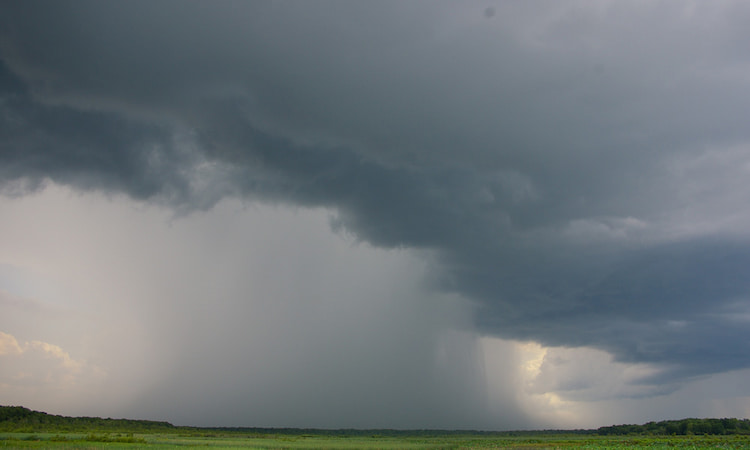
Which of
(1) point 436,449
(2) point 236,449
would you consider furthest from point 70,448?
(1) point 436,449

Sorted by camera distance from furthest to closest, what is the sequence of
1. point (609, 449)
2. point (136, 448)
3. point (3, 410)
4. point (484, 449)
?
1. point (3, 410)
2. point (484, 449)
3. point (609, 449)
4. point (136, 448)

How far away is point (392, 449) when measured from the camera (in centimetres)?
10462

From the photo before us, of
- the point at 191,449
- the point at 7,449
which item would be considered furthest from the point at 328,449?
the point at 7,449

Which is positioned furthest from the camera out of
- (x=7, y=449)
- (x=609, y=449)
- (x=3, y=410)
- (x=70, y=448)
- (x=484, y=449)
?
(x=3, y=410)

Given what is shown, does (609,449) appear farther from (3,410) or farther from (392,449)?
(3,410)

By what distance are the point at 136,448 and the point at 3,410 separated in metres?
175

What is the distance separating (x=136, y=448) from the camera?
76.9 m

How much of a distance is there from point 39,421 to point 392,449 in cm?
18045

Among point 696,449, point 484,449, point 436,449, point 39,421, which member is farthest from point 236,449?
point 39,421

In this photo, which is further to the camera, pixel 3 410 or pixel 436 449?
pixel 3 410

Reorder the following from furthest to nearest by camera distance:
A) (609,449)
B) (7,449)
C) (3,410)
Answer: (3,410) < (609,449) < (7,449)

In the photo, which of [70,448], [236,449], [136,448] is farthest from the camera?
[236,449]

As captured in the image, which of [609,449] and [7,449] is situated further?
[609,449]

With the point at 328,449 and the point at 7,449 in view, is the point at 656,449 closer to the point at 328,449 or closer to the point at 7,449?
the point at 328,449
